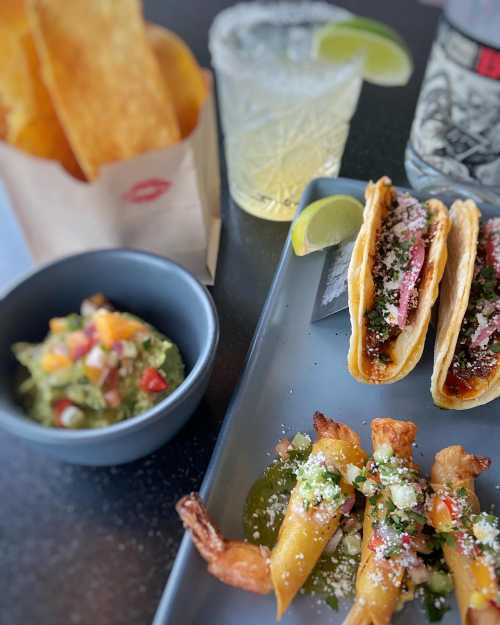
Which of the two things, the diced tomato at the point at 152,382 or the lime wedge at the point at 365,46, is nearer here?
the diced tomato at the point at 152,382

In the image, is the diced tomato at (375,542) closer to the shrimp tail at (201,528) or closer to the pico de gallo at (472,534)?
the pico de gallo at (472,534)

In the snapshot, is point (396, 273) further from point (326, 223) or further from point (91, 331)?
point (91, 331)

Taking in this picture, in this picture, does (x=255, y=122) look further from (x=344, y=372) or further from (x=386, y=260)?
(x=344, y=372)

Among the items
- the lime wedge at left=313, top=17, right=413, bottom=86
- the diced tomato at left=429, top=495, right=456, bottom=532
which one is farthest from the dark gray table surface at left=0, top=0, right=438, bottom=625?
the lime wedge at left=313, top=17, right=413, bottom=86

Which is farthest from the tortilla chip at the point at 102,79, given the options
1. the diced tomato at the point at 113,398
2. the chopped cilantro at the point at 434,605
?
the chopped cilantro at the point at 434,605

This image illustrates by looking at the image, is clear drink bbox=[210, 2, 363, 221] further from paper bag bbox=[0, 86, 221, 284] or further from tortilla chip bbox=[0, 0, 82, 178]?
tortilla chip bbox=[0, 0, 82, 178]

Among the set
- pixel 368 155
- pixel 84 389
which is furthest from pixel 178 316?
pixel 368 155
